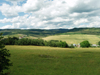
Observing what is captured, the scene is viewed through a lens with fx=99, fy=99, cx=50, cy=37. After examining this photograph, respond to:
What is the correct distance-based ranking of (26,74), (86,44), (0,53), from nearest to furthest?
(0,53), (26,74), (86,44)

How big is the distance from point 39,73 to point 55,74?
11.8ft

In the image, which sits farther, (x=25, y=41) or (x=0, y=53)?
(x=25, y=41)

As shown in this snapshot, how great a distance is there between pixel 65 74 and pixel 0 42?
15006mm

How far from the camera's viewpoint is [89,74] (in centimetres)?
2178

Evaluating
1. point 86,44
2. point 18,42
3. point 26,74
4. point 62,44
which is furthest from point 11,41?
point 26,74

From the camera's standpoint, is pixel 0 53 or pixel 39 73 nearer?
pixel 0 53

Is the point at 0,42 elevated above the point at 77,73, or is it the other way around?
the point at 0,42

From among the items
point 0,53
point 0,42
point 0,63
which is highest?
point 0,42

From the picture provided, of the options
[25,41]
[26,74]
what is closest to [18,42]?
[25,41]

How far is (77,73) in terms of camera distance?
22547 millimetres

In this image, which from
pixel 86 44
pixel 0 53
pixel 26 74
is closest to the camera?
pixel 0 53

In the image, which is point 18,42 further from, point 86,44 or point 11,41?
point 86,44

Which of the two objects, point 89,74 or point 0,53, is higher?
point 0,53

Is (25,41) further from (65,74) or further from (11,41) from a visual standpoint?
(65,74)
